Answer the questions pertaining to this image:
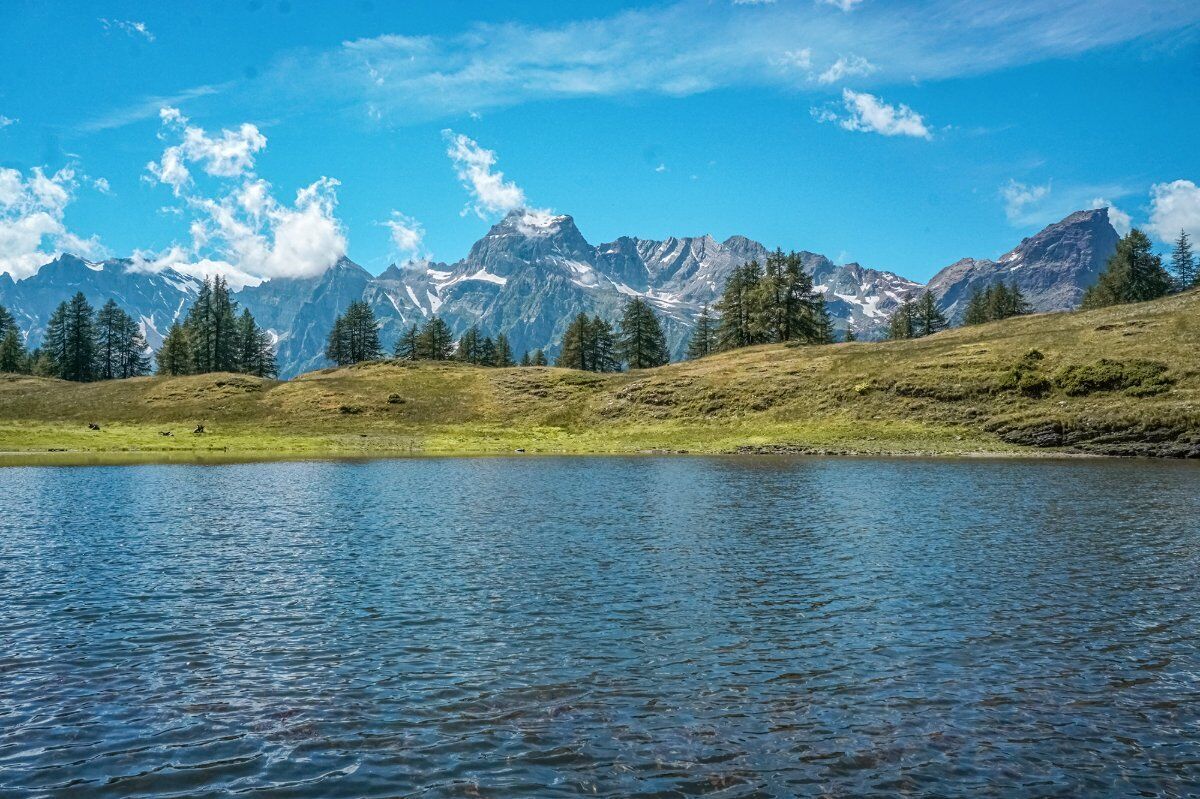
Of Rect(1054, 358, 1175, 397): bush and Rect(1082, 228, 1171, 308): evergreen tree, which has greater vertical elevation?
Rect(1082, 228, 1171, 308): evergreen tree

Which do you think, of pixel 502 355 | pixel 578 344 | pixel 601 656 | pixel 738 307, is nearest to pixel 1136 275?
pixel 738 307

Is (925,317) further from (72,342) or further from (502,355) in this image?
(72,342)

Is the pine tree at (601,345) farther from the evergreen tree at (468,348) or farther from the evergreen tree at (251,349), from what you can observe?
the evergreen tree at (251,349)

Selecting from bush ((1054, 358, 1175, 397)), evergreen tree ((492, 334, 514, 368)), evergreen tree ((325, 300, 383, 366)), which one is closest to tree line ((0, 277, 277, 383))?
evergreen tree ((325, 300, 383, 366))

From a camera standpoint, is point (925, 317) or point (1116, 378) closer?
point (1116, 378)

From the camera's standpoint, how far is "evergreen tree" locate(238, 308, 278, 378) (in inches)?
6673

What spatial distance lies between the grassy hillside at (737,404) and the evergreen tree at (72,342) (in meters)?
34.1

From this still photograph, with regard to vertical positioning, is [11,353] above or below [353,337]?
below

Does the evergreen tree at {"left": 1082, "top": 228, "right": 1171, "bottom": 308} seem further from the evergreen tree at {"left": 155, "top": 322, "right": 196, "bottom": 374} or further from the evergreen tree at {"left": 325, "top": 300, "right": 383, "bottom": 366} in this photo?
the evergreen tree at {"left": 155, "top": 322, "right": 196, "bottom": 374}

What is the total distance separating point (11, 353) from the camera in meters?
161

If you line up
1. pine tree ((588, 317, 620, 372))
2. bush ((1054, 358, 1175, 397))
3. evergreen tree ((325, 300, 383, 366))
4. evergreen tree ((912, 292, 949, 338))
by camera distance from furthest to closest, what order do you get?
evergreen tree ((912, 292, 949, 338))
evergreen tree ((325, 300, 383, 366))
pine tree ((588, 317, 620, 372))
bush ((1054, 358, 1175, 397))

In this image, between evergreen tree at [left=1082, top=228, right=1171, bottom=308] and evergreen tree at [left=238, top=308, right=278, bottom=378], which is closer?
evergreen tree at [left=1082, top=228, right=1171, bottom=308]

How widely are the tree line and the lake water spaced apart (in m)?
135

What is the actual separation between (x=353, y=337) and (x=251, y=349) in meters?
22.1
